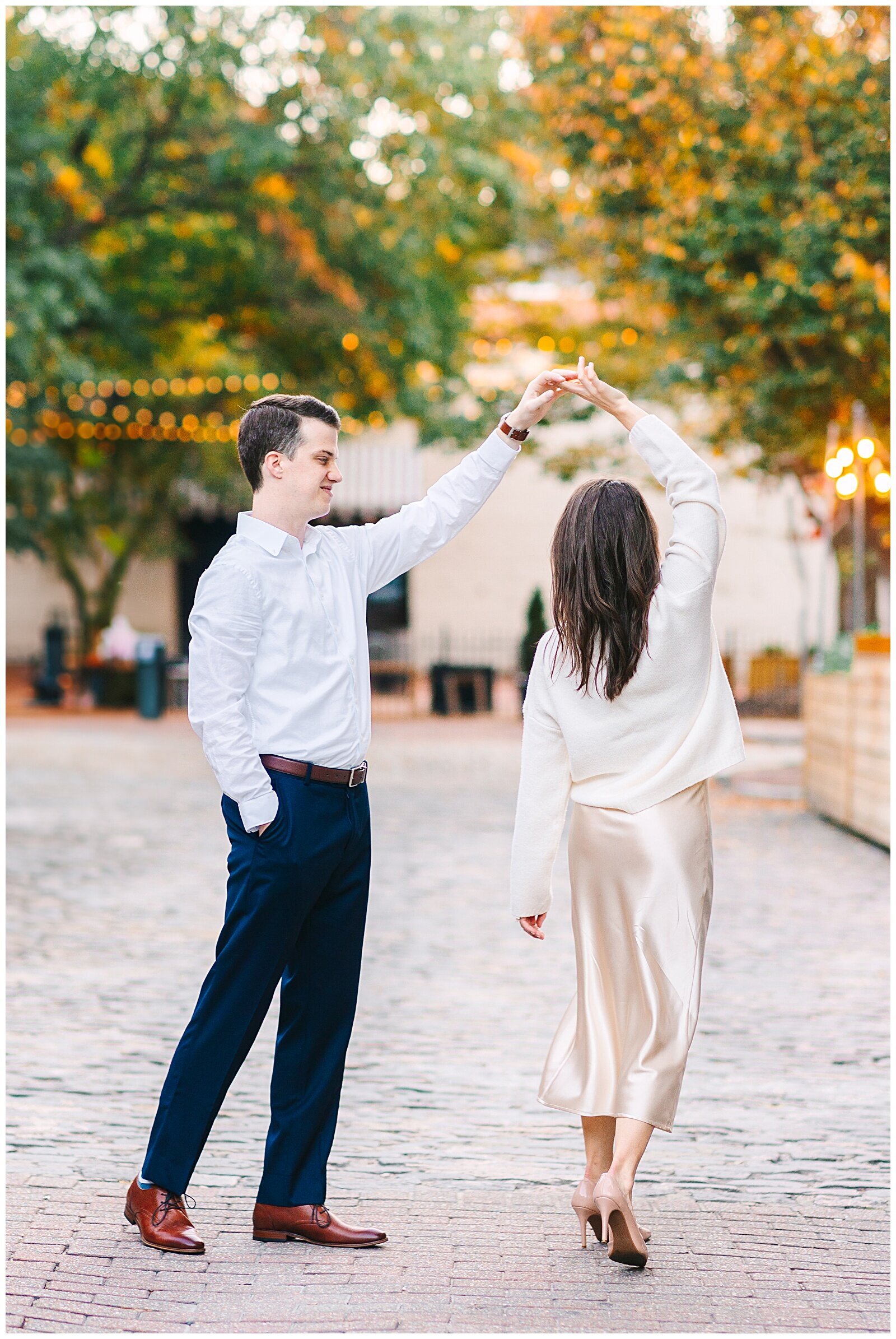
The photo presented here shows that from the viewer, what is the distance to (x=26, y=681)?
100 ft

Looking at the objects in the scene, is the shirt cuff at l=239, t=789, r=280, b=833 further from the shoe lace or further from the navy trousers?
the shoe lace

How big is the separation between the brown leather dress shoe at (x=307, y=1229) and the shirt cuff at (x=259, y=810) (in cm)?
98

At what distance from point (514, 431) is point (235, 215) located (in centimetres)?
1745

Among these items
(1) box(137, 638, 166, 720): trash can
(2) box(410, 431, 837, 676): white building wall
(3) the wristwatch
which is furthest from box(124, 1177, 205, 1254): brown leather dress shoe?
(2) box(410, 431, 837, 676): white building wall

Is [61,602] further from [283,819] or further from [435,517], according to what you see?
[283,819]

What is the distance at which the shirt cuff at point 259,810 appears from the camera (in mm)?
3432

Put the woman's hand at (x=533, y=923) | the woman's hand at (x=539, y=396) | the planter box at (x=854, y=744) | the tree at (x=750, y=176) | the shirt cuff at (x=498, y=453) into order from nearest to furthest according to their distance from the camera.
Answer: the woman's hand at (x=539, y=396)
the woman's hand at (x=533, y=923)
the shirt cuff at (x=498, y=453)
the planter box at (x=854, y=744)
the tree at (x=750, y=176)

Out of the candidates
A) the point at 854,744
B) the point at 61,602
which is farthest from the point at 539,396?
the point at 61,602

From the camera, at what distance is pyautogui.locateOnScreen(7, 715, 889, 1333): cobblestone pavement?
3332 millimetres

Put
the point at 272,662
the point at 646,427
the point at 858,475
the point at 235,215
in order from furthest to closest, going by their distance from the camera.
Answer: the point at 235,215 < the point at 858,475 < the point at 646,427 < the point at 272,662

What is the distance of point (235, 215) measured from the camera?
20.2m

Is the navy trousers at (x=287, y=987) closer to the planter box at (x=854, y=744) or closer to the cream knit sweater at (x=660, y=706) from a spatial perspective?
the cream knit sweater at (x=660, y=706)

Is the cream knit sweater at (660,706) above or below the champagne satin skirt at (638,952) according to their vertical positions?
above

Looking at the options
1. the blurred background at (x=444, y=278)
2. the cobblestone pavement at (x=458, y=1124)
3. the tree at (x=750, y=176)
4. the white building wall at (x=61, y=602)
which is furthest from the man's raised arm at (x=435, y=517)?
the white building wall at (x=61, y=602)
